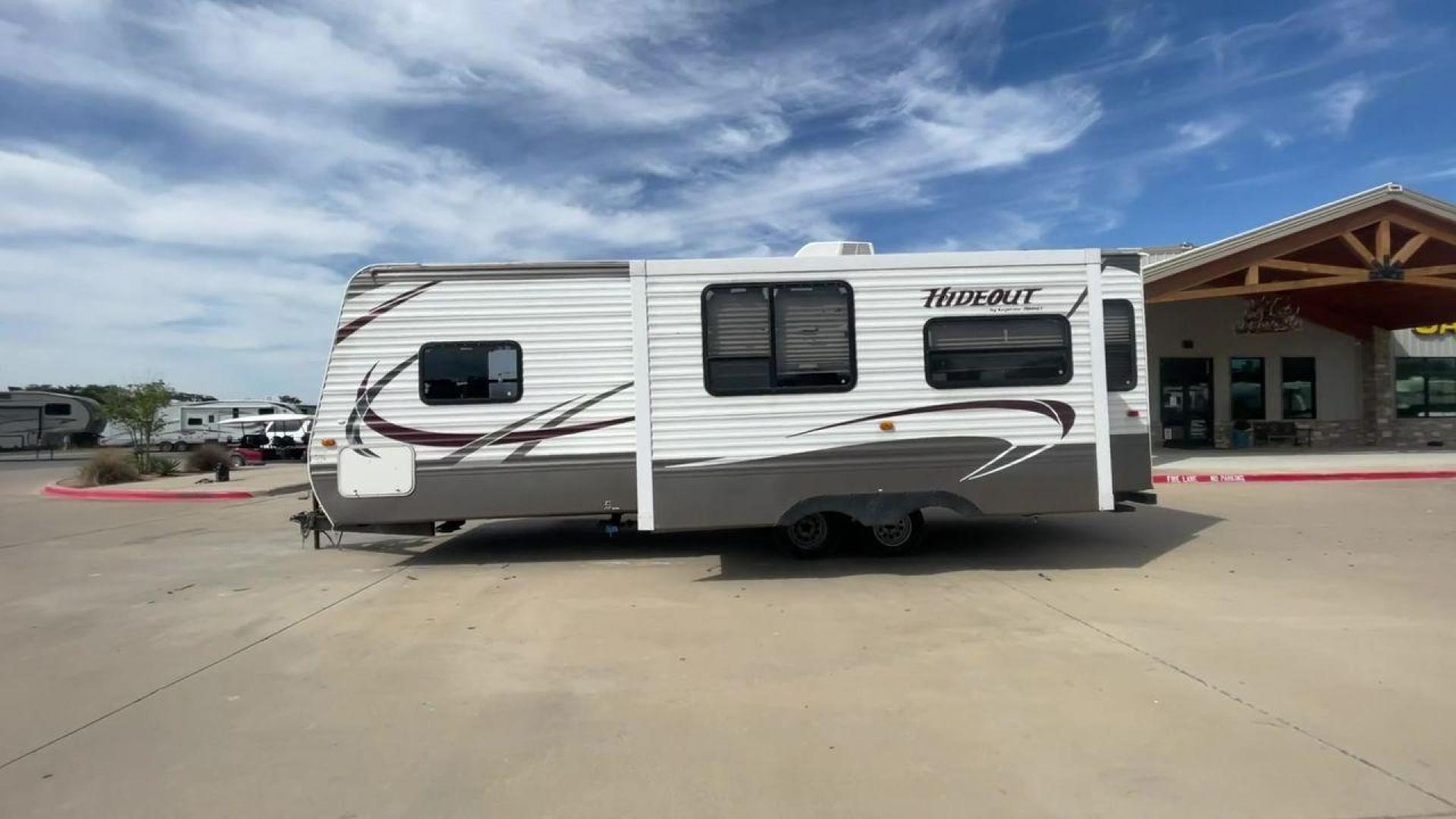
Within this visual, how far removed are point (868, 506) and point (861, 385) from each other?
1.08 m

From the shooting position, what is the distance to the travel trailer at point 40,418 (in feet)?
142

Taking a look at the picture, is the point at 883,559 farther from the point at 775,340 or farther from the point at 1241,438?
the point at 1241,438

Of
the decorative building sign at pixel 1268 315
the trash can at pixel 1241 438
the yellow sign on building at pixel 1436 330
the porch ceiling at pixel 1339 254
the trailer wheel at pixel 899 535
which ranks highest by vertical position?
the porch ceiling at pixel 1339 254

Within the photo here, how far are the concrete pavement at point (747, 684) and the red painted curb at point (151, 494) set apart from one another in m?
7.70

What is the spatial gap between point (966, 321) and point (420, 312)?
5.06 metres

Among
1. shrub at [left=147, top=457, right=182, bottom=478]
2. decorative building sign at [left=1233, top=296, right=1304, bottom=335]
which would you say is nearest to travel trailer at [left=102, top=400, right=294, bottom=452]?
shrub at [left=147, top=457, right=182, bottom=478]

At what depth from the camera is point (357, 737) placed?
412cm

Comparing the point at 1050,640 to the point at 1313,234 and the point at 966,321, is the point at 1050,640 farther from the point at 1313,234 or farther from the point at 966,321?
the point at 1313,234

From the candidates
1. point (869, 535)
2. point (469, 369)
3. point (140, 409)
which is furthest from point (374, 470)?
point (140, 409)

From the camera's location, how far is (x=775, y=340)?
748cm

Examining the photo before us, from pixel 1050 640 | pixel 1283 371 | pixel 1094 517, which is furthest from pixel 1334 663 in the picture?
pixel 1283 371

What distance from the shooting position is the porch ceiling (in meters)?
15.7

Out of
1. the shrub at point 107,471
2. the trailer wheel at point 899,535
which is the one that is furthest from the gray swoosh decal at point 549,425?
the shrub at point 107,471

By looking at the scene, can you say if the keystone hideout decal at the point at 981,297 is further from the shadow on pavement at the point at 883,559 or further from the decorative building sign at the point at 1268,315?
the decorative building sign at the point at 1268,315
